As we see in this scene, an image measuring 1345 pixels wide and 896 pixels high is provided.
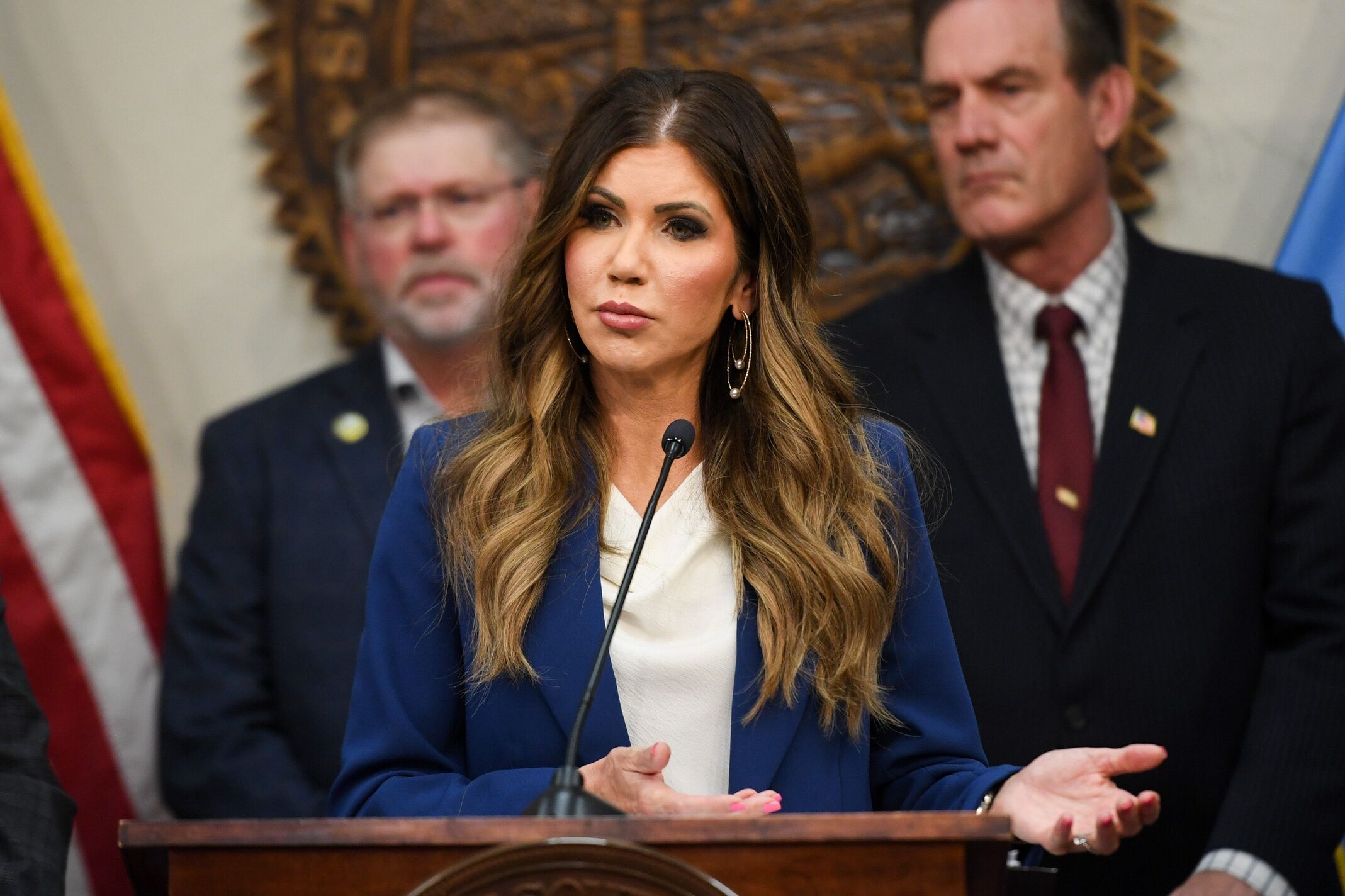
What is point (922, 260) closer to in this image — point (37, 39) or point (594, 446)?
point (594, 446)

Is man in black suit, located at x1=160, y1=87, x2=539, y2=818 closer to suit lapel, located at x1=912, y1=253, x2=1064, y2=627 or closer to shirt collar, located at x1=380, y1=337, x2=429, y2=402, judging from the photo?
shirt collar, located at x1=380, y1=337, x2=429, y2=402

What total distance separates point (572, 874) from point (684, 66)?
255cm

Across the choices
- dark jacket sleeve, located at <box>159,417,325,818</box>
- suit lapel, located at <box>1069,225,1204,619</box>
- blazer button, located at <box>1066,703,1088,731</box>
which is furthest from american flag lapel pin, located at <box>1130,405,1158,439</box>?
dark jacket sleeve, located at <box>159,417,325,818</box>

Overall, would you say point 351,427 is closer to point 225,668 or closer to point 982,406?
point 225,668

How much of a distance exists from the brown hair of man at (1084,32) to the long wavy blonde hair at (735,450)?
1.20 metres

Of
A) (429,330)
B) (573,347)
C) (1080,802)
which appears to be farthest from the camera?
(429,330)

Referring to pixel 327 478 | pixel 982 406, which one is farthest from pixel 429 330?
pixel 982 406

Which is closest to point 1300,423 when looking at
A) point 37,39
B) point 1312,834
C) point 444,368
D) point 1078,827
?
point 1312,834

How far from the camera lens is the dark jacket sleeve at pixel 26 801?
2004mm

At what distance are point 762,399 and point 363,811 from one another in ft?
2.50

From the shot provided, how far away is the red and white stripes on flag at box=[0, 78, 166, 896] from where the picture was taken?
10.5 ft

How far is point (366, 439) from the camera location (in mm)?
3445

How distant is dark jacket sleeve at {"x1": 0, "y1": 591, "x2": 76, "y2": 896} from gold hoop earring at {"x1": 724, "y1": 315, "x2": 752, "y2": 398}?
1.06 m

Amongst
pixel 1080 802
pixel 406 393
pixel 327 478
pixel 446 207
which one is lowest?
pixel 327 478
